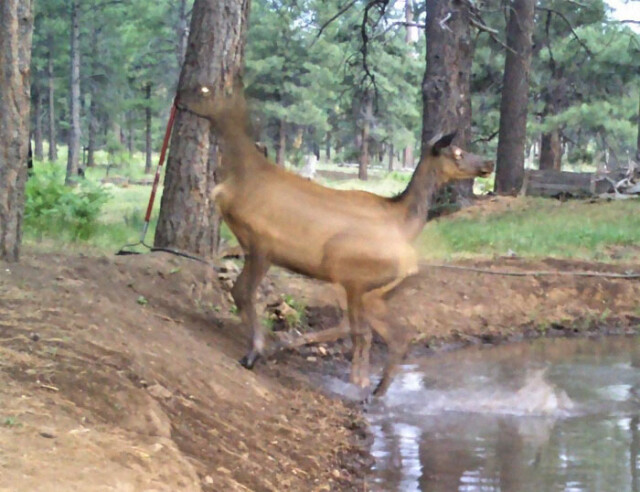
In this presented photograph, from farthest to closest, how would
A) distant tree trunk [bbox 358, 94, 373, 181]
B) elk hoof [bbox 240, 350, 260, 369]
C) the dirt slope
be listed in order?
distant tree trunk [bbox 358, 94, 373, 181], elk hoof [bbox 240, 350, 260, 369], the dirt slope

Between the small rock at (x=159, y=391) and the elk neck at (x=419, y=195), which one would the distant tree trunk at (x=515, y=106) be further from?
the small rock at (x=159, y=391)

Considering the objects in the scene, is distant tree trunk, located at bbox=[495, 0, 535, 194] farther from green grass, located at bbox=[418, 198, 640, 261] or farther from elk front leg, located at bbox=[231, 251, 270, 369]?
elk front leg, located at bbox=[231, 251, 270, 369]

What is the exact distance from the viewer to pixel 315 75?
34719mm

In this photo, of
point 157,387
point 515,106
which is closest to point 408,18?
point 515,106

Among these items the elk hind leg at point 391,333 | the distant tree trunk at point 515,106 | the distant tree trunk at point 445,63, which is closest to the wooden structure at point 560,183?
the distant tree trunk at point 515,106

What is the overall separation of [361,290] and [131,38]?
97.0 ft

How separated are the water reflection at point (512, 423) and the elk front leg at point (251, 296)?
117 cm

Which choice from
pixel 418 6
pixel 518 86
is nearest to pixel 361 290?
pixel 518 86

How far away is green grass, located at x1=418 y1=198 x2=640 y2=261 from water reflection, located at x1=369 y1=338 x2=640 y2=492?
9.76 ft

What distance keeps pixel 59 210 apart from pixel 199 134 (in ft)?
15.8

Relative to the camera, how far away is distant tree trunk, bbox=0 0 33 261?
7.72 metres

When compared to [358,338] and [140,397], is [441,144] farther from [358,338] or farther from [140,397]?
[140,397]

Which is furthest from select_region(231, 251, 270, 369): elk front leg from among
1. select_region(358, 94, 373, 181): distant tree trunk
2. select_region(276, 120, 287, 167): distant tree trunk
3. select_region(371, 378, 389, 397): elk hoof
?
select_region(358, 94, 373, 181): distant tree trunk

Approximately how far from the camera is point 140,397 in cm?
573
